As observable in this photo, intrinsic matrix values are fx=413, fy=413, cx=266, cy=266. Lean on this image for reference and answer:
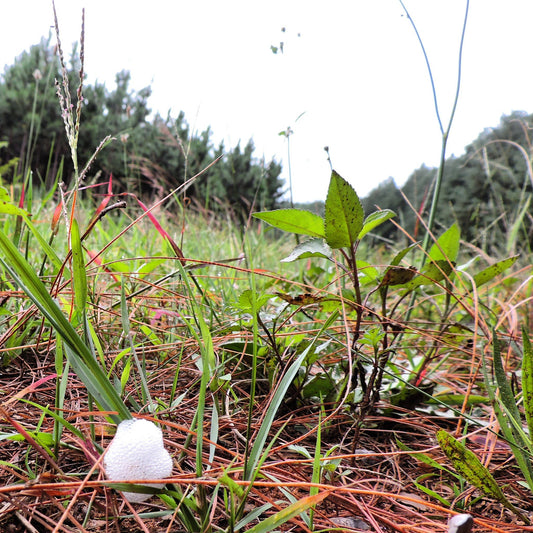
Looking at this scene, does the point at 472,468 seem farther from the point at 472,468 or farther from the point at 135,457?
the point at 135,457

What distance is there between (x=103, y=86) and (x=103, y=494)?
9.46 metres

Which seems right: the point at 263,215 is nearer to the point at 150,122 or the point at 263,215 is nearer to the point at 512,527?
the point at 512,527

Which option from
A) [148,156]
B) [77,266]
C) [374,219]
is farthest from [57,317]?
[148,156]

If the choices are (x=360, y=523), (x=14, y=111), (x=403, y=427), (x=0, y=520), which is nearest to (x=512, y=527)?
(x=360, y=523)

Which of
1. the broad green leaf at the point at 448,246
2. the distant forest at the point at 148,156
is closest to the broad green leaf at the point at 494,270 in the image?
the broad green leaf at the point at 448,246

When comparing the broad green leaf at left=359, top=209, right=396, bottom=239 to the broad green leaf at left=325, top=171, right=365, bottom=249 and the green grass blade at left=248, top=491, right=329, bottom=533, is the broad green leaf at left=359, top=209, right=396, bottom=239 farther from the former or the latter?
the green grass blade at left=248, top=491, right=329, bottom=533

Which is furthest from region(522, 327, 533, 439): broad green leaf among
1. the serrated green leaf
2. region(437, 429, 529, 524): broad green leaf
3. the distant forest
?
the distant forest

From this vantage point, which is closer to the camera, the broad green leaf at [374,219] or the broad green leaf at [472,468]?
the broad green leaf at [472,468]

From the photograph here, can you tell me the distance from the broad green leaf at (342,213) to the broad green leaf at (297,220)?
52mm

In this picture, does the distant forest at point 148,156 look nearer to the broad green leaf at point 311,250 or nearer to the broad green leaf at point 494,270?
the broad green leaf at point 494,270

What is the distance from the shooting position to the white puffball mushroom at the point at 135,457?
0.45 metres

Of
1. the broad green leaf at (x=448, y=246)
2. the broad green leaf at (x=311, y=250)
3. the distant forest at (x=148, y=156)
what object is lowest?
the broad green leaf at (x=448, y=246)

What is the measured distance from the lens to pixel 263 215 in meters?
0.64

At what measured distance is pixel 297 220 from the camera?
652mm
